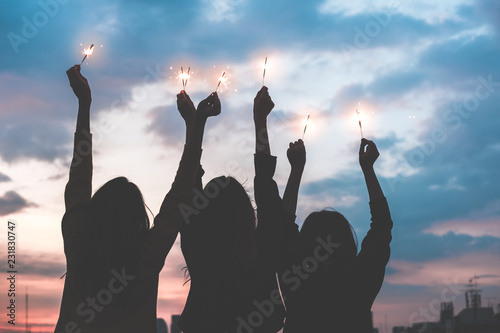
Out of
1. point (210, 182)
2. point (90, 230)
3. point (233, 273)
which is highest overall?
point (210, 182)

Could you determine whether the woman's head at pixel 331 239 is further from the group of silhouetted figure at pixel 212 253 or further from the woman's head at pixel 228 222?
the woman's head at pixel 228 222

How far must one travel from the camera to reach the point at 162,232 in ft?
16.0

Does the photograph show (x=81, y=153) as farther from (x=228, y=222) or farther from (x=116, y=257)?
(x=228, y=222)

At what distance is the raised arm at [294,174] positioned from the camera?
6.52 m

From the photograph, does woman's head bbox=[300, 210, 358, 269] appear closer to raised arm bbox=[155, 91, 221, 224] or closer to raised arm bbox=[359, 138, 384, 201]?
raised arm bbox=[359, 138, 384, 201]

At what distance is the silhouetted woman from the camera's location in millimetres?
4785

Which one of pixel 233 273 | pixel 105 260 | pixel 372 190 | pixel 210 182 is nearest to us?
pixel 105 260

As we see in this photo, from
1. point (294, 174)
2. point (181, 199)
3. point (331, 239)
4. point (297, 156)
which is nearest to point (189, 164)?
point (181, 199)

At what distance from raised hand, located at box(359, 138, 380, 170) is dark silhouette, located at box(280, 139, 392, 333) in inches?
34.5

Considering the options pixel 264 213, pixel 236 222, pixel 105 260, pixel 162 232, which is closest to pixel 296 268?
pixel 264 213

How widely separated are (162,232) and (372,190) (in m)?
2.67

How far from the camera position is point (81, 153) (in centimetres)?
530

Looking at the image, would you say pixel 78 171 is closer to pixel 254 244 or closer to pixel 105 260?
pixel 105 260

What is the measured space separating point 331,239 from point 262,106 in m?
1.77
